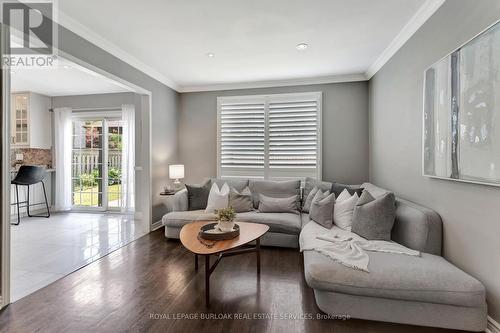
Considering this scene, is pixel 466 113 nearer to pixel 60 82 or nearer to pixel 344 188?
pixel 344 188

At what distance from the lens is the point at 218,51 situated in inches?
131

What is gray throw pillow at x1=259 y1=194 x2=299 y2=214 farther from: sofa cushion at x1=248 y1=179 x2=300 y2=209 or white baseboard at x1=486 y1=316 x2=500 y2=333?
white baseboard at x1=486 y1=316 x2=500 y2=333

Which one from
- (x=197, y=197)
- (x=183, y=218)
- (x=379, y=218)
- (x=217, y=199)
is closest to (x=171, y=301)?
(x=183, y=218)

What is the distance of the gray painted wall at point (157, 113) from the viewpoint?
3019mm

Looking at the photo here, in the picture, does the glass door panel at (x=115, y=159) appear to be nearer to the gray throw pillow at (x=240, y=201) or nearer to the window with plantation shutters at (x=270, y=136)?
the window with plantation shutters at (x=270, y=136)

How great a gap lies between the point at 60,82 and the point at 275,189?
175 inches

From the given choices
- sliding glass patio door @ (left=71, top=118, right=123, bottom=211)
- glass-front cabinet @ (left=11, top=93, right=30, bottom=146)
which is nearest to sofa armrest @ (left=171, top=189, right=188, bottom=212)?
sliding glass patio door @ (left=71, top=118, right=123, bottom=211)

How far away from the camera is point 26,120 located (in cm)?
526

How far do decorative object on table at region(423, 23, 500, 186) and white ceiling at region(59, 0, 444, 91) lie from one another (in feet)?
2.30

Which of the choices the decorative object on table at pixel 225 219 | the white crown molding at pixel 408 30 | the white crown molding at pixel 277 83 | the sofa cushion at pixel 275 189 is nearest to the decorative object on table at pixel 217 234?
the decorative object on table at pixel 225 219

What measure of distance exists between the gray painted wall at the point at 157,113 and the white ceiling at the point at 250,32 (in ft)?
0.43

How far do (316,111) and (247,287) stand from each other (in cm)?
318

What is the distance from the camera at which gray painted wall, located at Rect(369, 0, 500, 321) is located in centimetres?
170

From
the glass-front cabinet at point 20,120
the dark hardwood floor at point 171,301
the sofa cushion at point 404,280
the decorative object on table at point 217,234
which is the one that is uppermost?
the glass-front cabinet at point 20,120
